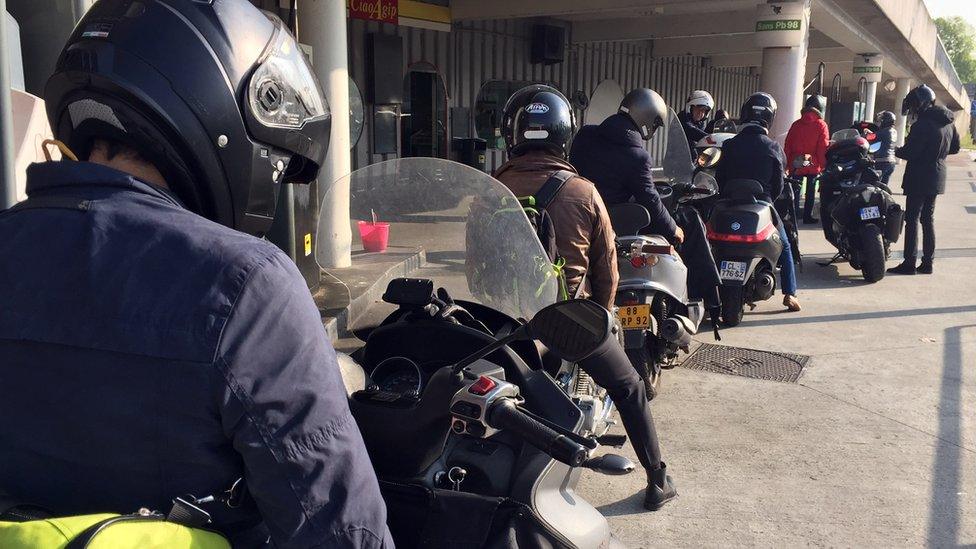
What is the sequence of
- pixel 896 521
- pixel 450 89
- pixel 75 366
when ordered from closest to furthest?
1. pixel 75 366
2. pixel 896 521
3. pixel 450 89

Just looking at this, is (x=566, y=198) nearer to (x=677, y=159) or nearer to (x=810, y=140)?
(x=677, y=159)

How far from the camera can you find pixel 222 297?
1.14m

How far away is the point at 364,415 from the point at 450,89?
1339 cm

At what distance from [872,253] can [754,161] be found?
7.57 feet

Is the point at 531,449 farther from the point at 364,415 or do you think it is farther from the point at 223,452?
the point at 223,452

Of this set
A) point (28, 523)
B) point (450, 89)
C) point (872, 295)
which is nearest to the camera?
point (28, 523)

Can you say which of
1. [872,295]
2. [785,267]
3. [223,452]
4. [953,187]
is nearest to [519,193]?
[223,452]

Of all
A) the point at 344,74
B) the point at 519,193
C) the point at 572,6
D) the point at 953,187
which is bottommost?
the point at 953,187

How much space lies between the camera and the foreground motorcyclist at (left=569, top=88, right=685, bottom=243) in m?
5.02

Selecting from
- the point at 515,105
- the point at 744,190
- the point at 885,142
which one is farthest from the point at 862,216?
the point at 515,105

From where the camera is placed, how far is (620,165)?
5.06 m

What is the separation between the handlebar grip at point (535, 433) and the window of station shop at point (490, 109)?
14063 millimetres

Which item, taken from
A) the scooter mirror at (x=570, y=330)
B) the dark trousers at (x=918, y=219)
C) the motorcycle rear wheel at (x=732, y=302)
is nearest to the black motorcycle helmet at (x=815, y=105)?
the dark trousers at (x=918, y=219)

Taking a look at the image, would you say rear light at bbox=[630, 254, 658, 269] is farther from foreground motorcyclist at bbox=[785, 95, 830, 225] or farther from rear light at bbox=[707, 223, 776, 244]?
foreground motorcyclist at bbox=[785, 95, 830, 225]
